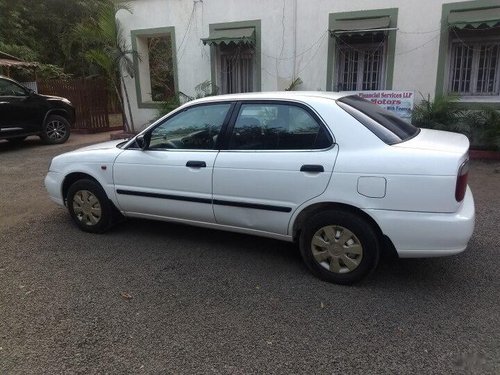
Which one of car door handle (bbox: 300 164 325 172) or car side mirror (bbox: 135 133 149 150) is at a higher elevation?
car side mirror (bbox: 135 133 149 150)

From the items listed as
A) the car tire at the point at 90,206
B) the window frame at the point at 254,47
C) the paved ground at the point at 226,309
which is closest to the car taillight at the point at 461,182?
the paved ground at the point at 226,309

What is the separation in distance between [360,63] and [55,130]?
7.74 meters

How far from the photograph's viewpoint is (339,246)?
3439 millimetres

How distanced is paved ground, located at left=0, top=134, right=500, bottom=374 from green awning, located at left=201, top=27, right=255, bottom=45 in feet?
19.8

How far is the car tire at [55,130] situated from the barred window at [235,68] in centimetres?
430

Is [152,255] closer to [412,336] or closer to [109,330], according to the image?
[109,330]

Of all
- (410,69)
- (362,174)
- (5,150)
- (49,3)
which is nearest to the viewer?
(362,174)

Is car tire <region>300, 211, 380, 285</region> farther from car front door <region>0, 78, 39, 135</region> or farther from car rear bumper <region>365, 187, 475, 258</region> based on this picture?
car front door <region>0, 78, 39, 135</region>

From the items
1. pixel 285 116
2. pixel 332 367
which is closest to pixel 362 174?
pixel 285 116

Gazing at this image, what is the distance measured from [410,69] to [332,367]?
752 cm

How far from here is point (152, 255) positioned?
4188 millimetres

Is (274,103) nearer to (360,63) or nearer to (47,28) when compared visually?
(360,63)

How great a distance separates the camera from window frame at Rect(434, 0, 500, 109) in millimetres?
8023

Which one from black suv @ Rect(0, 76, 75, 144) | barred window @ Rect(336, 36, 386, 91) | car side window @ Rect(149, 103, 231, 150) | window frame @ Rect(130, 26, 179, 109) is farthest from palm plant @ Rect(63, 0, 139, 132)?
car side window @ Rect(149, 103, 231, 150)
